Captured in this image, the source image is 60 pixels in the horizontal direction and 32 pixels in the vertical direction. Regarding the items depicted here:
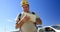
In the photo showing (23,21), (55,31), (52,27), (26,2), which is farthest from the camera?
(52,27)

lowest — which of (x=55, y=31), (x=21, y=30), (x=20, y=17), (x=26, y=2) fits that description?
(x=55, y=31)

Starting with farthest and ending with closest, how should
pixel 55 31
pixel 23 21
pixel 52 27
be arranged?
pixel 52 27
pixel 55 31
pixel 23 21

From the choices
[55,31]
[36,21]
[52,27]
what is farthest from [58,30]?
[36,21]

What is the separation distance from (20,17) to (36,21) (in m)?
0.16

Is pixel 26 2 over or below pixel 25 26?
over

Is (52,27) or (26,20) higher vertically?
(26,20)

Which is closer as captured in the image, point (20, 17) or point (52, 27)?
point (20, 17)

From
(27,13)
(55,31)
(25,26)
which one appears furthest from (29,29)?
(55,31)

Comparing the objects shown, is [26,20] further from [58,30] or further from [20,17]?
[58,30]

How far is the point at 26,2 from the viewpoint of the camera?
158 centimetres

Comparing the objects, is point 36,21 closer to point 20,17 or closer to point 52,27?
point 20,17

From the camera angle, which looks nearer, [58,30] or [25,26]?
[25,26]

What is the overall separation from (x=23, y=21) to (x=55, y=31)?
13.1 feet

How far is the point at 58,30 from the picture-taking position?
536 centimetres
